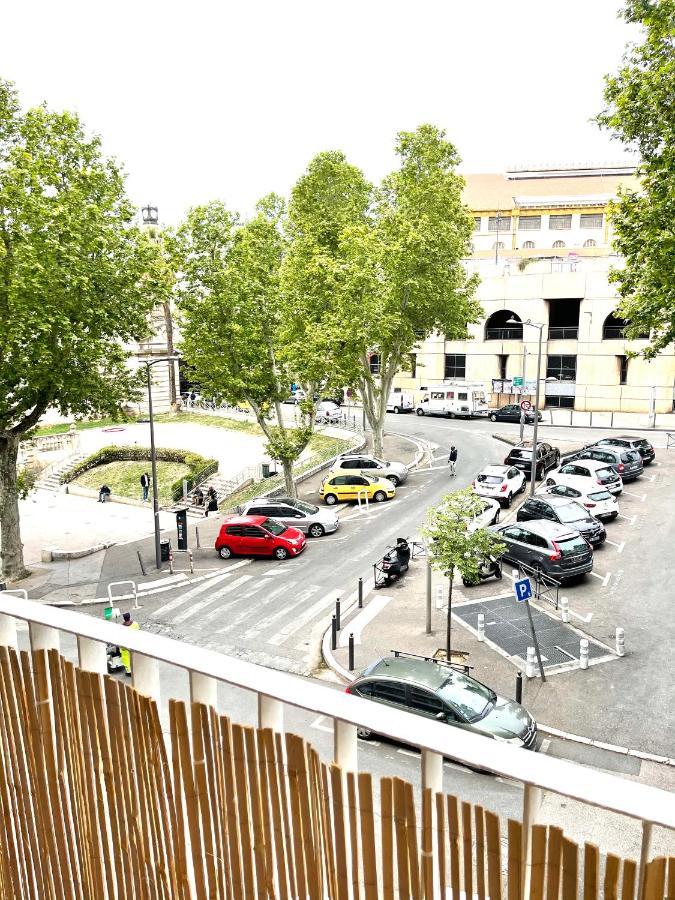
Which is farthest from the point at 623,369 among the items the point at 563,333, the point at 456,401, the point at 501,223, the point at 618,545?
the point at 501,223

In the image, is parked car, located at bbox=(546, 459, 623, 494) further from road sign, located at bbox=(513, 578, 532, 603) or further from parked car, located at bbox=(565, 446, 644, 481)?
road sign, located at bbox=(513, 578, 532, 603)

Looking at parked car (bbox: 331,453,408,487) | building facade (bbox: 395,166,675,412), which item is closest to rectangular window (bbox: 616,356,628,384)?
building facade (bbox: 395,166,675,412)

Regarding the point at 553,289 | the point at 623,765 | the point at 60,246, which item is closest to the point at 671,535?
the point at 623,765

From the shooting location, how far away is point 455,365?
5856cm

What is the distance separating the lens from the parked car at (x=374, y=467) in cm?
3438

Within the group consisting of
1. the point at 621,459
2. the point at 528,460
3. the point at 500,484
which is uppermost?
the point at 621,459

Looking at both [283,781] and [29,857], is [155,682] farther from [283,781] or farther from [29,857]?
[29,857]

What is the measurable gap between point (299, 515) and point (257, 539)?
9.96 feet

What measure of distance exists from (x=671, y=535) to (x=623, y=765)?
1440cm

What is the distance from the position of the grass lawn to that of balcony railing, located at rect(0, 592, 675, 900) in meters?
33.3

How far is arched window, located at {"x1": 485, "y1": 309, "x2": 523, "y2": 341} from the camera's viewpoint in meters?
55.1

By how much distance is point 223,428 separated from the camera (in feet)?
165

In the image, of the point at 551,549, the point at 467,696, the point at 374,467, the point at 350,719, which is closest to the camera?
the point at 350,719

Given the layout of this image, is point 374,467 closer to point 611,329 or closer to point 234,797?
point 611,329
